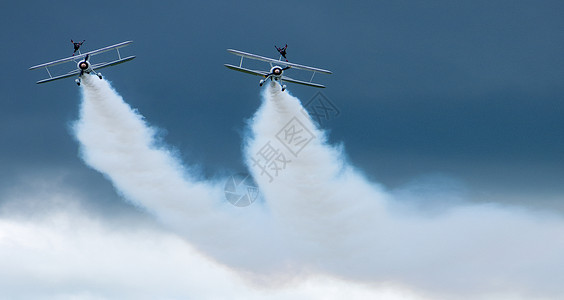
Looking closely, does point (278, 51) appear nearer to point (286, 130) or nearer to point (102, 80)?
point (286, 130)

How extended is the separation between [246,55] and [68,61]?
2562 cm

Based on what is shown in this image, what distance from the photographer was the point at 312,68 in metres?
130

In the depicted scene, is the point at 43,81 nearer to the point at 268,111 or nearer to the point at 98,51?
the point at 98,51

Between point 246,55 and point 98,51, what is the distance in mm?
21513

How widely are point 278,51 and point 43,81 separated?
107 ft

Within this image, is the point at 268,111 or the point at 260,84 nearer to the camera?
the point at 260,84

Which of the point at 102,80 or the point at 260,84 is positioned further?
the point at 102,80

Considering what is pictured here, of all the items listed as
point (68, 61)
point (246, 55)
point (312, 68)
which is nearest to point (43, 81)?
point (68, 61)

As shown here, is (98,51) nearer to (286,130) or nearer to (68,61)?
(68,61)

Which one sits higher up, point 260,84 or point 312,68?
point 312,68

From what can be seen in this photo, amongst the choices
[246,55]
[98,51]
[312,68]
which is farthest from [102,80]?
[312,68]

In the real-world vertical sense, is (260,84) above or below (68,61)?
below

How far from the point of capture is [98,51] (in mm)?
128125

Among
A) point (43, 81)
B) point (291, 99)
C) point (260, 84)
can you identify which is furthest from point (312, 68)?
point (43, 81)
